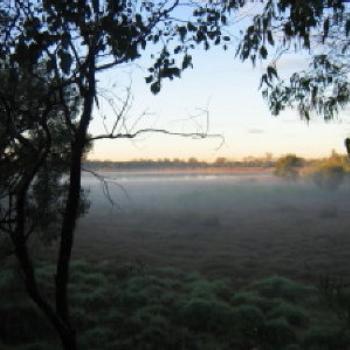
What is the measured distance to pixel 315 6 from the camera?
566cm

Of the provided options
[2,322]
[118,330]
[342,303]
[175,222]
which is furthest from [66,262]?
[175,222]

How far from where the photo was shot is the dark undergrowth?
1305 cm

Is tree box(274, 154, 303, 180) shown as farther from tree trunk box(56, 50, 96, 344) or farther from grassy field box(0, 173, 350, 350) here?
tree trunk box(56, 50, 96, 344)

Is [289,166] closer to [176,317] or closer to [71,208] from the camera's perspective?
[176,317]

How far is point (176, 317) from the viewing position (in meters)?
16.0

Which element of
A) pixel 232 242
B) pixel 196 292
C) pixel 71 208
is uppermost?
→ pixel 71 208

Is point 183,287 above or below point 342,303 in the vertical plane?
below

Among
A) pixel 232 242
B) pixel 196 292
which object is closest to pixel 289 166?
pixel 232 242

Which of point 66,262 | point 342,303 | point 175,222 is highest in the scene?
point 66,262

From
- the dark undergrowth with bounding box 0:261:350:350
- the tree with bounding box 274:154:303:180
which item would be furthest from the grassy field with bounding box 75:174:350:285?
the tree with bounding box 274:154:303:180

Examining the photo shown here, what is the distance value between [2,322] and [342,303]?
9767mm

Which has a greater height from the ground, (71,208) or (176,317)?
(71,208)

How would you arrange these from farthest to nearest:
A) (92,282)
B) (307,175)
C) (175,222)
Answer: (307,175) → (175,222) → (92,282)

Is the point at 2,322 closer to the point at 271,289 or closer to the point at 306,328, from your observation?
the point at 306,328
